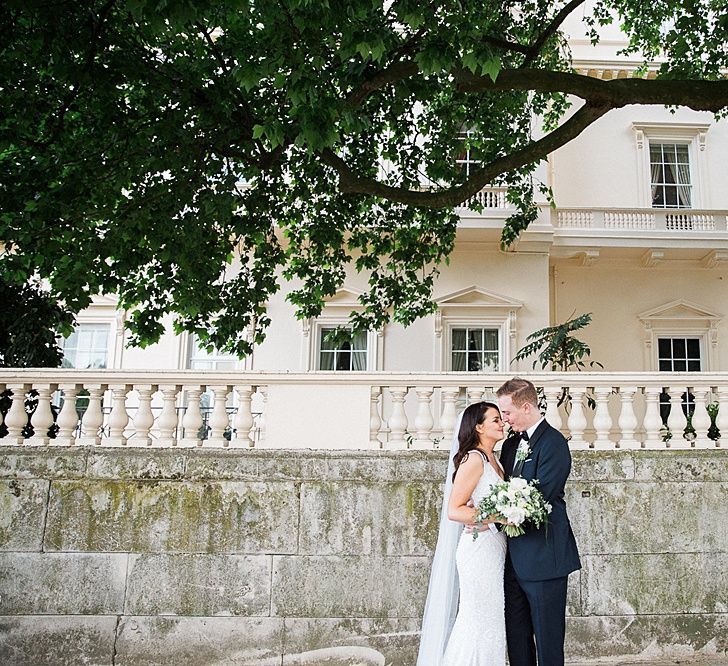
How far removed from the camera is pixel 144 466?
6145 mm

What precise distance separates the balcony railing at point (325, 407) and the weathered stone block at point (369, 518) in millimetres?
398

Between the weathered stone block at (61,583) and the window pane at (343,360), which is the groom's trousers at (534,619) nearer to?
the weathered stone block at (61,583)

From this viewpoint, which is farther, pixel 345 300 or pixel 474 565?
pixel 345 300

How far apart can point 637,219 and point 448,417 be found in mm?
10312

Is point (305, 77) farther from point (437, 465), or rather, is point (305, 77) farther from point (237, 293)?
point (237, 293)

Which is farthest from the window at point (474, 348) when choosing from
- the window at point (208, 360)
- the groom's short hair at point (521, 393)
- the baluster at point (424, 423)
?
the groom's short hair at point (521, 393)

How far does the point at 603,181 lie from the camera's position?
15.4 meters

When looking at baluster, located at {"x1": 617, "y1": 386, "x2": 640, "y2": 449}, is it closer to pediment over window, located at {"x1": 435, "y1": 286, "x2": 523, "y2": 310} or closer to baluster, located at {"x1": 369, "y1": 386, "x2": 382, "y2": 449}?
baluster, located at {"x1": 369, "y1": 386, "x2": 382, "y2": 449}

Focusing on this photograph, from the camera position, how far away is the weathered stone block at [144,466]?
20.1 feet

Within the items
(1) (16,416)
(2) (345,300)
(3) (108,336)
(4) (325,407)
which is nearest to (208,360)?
(3) (108,336)

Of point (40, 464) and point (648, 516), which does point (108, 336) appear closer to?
point (40, 464)

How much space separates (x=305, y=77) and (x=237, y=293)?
4.23 meters

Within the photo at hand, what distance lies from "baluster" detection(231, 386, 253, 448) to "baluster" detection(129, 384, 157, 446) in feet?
2.49

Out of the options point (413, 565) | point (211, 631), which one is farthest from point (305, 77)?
point (211, 631)
